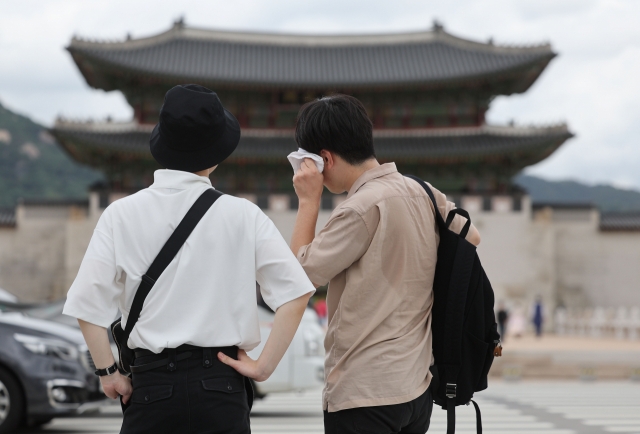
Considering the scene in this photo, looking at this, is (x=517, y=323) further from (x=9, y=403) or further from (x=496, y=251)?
(x=9, y=403)

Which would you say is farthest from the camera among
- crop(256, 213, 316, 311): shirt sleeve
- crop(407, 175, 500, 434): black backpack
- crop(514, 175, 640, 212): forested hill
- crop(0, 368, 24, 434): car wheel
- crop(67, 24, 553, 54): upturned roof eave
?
crop(514, 175, 640, 212): forested hill

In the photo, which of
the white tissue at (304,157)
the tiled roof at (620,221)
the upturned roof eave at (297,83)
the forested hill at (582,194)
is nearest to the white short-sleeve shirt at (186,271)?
the white tissue at (304,157)

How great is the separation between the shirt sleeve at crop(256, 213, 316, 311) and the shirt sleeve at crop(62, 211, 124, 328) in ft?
1.57

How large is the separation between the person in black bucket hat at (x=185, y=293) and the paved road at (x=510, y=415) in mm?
5677

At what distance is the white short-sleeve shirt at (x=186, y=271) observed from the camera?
271 cm

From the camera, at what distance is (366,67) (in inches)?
1244

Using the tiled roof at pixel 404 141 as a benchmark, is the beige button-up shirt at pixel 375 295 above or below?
above

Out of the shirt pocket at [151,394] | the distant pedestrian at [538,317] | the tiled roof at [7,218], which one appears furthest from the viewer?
the tiled roof at [7,218]

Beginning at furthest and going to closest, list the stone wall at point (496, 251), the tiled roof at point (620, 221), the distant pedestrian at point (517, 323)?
the tiled roof at point (620, 221)
the stone wall at point (496, 251)
the distant pedestrian at point (517, 323)

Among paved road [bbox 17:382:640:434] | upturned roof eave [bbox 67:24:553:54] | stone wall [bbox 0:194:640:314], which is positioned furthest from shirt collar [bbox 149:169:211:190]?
upturned roof eave [bbox 67:24:553:54]

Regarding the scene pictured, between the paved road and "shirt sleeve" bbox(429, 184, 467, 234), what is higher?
"shirt sleeve" bbox(429, 184, 467, 234)

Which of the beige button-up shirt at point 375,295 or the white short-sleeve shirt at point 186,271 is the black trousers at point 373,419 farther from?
the white short-sleeve shirt at point 186,271

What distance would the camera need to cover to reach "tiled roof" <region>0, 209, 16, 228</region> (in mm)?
29141

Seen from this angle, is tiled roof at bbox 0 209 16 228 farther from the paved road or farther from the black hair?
the black hair
